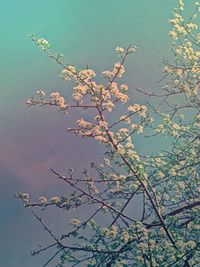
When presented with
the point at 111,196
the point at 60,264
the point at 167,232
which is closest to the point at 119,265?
the point at 167,232

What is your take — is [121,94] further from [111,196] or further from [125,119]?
[111,196]

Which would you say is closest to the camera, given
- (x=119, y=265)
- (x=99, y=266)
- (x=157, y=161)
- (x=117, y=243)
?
(x=119, y=265)

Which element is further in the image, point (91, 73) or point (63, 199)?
point (63, 199)

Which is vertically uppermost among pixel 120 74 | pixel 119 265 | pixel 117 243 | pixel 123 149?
pixel 120 74

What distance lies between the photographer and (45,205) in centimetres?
604

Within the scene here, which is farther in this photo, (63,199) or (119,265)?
(63,199)

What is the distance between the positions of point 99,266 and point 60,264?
53 cm

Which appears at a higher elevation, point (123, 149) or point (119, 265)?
point (123, 149)

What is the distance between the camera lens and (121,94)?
5.42m

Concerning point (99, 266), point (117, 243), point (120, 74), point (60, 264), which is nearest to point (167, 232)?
point (117, 243)

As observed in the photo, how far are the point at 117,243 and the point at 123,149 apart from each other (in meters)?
1.21

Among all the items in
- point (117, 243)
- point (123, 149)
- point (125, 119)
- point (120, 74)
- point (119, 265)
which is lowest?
point (119, 265)

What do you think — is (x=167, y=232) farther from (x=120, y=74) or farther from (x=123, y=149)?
(x=120, y=74)

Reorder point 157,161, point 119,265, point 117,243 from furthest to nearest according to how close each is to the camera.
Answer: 1. point 157,161
2. point 117,243
3. point 119,265
